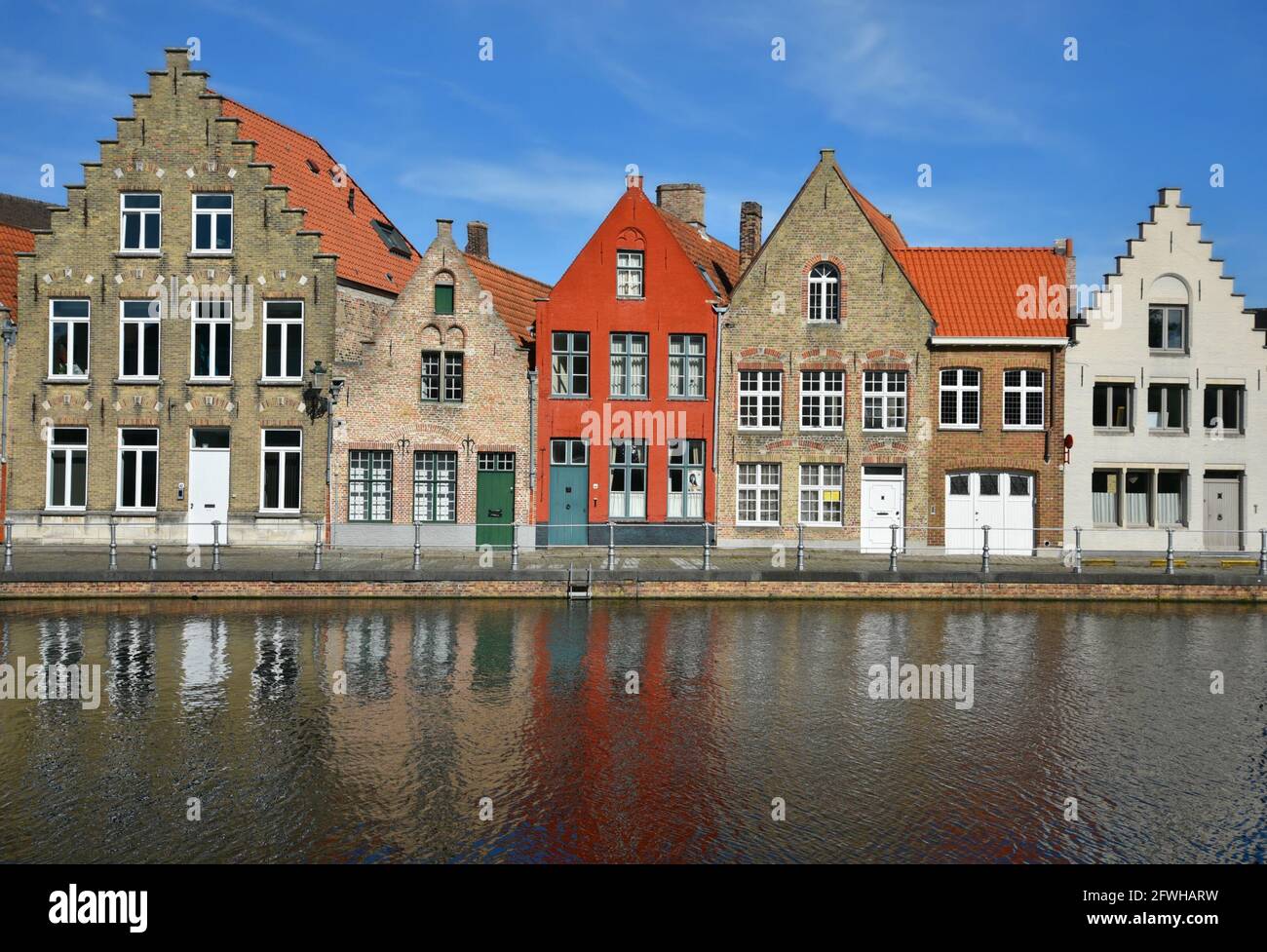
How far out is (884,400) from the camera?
99.3 feet

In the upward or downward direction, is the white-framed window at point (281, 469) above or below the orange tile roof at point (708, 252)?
below

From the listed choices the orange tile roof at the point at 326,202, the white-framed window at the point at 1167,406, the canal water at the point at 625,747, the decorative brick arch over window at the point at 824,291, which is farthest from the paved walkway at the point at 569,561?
the orange tile roof at the point at 326,202

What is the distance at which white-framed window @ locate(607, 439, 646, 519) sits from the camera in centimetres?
3052

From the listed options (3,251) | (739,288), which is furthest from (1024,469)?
(3,251)

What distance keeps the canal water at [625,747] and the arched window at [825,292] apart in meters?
14.1

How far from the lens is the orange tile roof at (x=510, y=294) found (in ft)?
104

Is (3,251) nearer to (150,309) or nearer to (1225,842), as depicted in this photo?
(150,309)

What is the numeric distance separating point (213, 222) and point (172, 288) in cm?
213

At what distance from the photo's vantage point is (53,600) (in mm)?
21578

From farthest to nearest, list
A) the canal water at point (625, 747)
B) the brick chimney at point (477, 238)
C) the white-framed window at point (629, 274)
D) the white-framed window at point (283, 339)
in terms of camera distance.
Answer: the brick chimney at point (477, 238) < the white-framed window at point (629, 274) < the white-framed window at point (283, 339) < the canal water at point (625, 747)

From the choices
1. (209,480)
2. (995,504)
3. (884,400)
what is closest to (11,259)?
(209,480)

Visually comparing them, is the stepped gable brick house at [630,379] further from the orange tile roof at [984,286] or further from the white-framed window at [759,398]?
the orange tile roof at [984,286]

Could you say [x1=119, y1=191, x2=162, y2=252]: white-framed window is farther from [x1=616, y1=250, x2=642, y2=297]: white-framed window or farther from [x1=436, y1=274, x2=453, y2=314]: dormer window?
[x1=616, y1=250, x2=642, y2=297]: white-framed window

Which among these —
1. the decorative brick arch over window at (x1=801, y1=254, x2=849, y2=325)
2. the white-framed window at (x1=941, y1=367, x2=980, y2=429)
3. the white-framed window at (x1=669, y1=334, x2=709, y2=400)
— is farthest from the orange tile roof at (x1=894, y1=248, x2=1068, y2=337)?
the white-framed window at (x1=669, y1=334, x2=709, y2=400)
